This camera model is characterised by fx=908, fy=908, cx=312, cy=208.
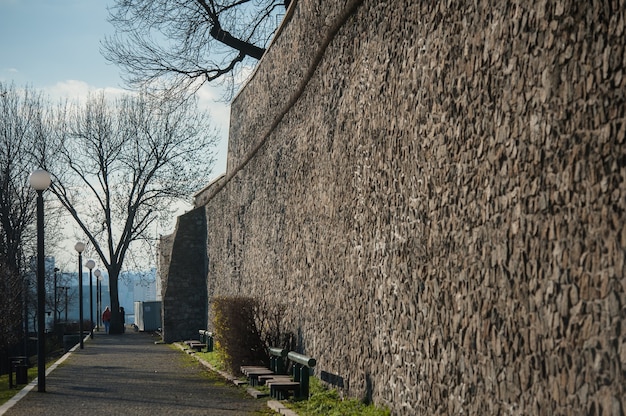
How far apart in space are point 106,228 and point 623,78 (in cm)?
3756

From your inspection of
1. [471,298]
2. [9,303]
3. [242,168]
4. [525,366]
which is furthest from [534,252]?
[9,303]

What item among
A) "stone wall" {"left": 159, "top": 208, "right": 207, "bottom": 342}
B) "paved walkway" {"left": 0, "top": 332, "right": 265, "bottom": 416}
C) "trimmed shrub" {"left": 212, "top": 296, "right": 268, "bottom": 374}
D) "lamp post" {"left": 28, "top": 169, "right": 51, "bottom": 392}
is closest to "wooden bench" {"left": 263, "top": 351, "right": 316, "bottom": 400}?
"paved walkway" {"left": 0, "top": 332, "right": 265, "bottom": 416}

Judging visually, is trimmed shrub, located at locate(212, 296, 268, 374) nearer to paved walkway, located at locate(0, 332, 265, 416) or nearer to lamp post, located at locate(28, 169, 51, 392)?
paved walkway, located at locate(0, 332, 265, 416)

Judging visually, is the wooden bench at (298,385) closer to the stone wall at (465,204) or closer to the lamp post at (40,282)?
the stone wall at (465,204)

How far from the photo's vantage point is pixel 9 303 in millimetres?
21797

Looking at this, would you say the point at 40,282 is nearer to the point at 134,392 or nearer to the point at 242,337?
the point at 134,392

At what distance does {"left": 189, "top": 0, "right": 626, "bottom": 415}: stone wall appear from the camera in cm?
492

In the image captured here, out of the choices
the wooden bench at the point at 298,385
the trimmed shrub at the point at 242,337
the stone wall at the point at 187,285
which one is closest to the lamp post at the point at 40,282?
the trimmed shrub at the point at 242,337

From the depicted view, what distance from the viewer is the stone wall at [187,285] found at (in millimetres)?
28500

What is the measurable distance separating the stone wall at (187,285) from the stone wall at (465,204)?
15655 millimetres

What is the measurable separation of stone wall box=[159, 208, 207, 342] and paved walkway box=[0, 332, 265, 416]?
8.44 m

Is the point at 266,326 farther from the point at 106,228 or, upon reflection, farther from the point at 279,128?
the point at 106,228

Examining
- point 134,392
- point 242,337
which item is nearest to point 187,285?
point 242,337

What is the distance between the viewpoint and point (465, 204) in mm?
6812
